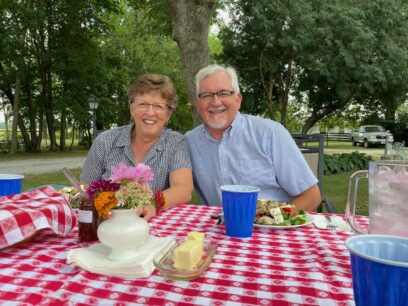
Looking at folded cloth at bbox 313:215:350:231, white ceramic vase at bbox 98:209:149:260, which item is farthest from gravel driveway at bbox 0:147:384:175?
white ceramic vase at bbox 98:209:149:260

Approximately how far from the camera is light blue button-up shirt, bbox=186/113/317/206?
254 centimetres

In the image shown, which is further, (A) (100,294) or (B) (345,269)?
(B) (345,269)

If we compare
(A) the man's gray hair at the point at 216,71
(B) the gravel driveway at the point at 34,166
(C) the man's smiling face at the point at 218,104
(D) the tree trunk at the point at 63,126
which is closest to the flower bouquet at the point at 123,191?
(C) the man's smiling face at the point at 218,104

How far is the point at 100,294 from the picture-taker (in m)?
1.04

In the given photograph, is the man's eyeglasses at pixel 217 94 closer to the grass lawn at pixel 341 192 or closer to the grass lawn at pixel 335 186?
the grass lawn at pixel 335 186

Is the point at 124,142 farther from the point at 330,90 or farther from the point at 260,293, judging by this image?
the point at 330,90

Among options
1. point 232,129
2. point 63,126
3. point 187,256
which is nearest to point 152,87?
point 232,129

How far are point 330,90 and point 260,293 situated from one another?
1661 centimetres

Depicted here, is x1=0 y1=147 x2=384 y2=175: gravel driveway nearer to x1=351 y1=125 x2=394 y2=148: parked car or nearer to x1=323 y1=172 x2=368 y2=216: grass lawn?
x1=323 y1=172 x2=368 y2=216: grass lawn

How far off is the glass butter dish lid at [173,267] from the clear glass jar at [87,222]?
360 millimetres

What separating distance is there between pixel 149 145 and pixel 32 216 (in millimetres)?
1202

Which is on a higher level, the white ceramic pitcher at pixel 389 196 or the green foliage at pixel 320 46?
the green foliage at pixel 320 46

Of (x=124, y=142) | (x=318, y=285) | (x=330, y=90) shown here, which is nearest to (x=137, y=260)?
(x=318, y=285)

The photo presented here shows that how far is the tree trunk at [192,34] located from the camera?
6.86 m
